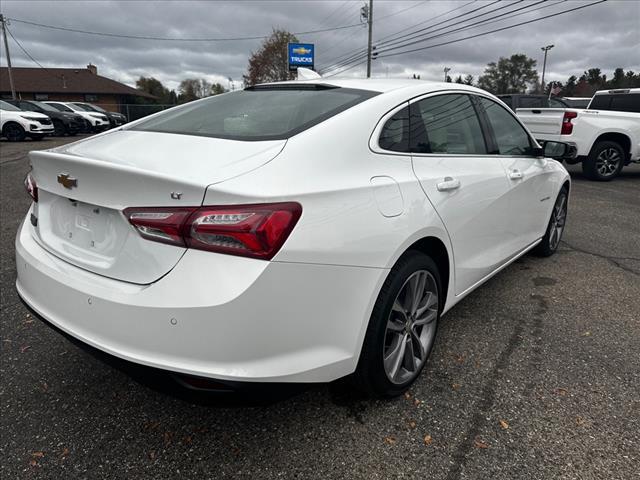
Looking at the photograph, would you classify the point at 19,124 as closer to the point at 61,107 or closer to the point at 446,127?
the point at 61,107

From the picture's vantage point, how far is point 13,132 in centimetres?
1709

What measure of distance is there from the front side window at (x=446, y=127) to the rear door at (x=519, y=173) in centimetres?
20

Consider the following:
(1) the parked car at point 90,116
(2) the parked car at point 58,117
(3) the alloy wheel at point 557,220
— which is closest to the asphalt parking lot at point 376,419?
(3) the alloy wheel at point 557,220

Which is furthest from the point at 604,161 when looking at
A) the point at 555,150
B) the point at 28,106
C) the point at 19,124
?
the point at 28,106

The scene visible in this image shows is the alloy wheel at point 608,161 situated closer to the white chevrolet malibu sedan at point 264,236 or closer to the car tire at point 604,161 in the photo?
the car tire at point 604,161

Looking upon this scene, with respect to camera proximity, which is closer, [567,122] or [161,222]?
[161,222]

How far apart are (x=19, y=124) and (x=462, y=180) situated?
18693 millimetres

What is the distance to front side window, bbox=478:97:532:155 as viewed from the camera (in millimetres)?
3338

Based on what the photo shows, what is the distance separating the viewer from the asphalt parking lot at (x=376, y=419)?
1972 millimetres

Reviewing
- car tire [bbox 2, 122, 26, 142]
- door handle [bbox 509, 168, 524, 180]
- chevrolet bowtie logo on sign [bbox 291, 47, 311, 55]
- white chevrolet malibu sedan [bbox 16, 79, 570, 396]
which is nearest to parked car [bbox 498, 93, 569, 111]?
door handle [bbox 509, 168, 524, 180]

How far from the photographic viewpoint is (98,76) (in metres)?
54.9

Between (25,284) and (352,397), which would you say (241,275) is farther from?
(25,284)

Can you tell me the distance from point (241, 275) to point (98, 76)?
204ft

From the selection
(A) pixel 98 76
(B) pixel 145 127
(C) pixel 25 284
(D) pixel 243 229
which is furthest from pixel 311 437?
(A) pixel 98 76
